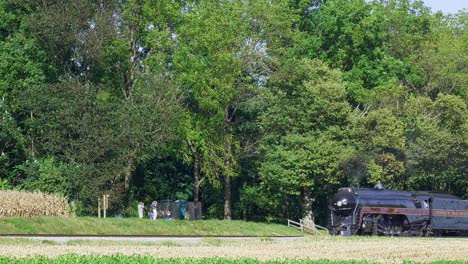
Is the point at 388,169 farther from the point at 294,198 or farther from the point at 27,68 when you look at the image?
the point at 27,68

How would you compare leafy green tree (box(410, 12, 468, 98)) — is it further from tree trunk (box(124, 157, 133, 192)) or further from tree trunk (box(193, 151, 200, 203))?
tree trunk (box(124, 157, 133, 192))

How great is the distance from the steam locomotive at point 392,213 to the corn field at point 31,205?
636 inches

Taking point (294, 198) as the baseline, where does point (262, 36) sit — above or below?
above

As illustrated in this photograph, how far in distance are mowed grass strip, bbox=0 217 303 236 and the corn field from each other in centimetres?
254

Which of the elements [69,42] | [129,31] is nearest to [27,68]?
[69,42]

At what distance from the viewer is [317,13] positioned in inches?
3300

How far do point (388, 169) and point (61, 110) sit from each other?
2333cm

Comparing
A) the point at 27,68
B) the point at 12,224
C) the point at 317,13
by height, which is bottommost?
the point at 12,224

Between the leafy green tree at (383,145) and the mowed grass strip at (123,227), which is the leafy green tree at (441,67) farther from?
the mowed grass strip at (123,227)

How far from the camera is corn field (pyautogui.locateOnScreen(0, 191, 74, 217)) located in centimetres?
5104

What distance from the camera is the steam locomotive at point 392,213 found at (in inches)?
2227

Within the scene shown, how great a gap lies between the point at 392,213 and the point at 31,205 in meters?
21.4

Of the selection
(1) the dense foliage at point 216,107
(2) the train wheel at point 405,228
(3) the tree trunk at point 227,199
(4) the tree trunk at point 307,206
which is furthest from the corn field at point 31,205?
(3) the tree trunk at point 227,199

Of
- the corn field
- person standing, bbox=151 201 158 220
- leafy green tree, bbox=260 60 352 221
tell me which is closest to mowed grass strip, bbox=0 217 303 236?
the corn field
